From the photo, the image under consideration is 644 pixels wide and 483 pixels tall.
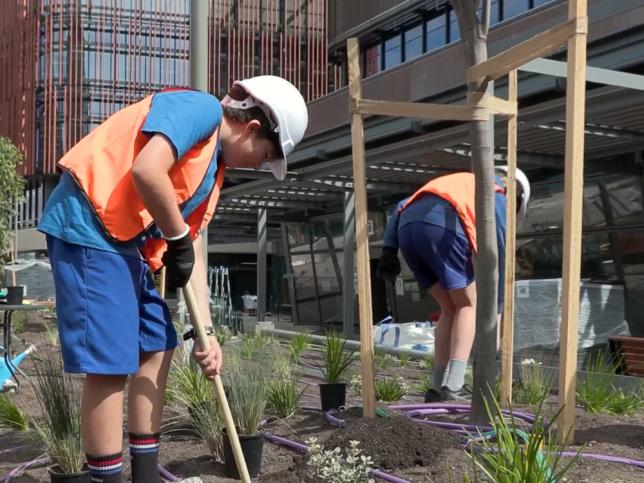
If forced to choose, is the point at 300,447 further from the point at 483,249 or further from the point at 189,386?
the point at 483,249

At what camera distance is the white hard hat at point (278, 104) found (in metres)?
2.74

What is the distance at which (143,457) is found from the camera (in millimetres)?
2857

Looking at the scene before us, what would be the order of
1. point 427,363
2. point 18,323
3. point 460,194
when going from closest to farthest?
point 460,194 → point 427,363 → point 18,323

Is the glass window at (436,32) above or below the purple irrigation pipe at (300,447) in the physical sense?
above

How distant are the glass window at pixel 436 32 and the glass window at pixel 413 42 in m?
0.38

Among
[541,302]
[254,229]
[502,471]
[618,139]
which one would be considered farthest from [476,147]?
[254,229]

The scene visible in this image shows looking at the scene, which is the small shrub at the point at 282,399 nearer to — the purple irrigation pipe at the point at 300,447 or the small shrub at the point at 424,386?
the purple irrigation pipe at the point at 300,447

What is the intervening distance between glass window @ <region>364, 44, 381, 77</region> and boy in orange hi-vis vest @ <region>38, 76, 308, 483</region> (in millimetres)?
21726

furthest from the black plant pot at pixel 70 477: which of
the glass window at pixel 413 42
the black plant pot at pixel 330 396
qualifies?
the glass window at pixel 413 42

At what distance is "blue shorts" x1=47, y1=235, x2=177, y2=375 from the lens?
252cm

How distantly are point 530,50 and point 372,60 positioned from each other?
21.3 meters

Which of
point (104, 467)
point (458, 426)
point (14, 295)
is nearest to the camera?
point (104, 467)

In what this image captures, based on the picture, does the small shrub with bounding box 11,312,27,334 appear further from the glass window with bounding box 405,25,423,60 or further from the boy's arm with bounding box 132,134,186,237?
the glass window with bounding box 405,25,423,60

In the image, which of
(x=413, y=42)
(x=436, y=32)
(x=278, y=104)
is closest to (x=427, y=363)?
(x=278, y=104)
